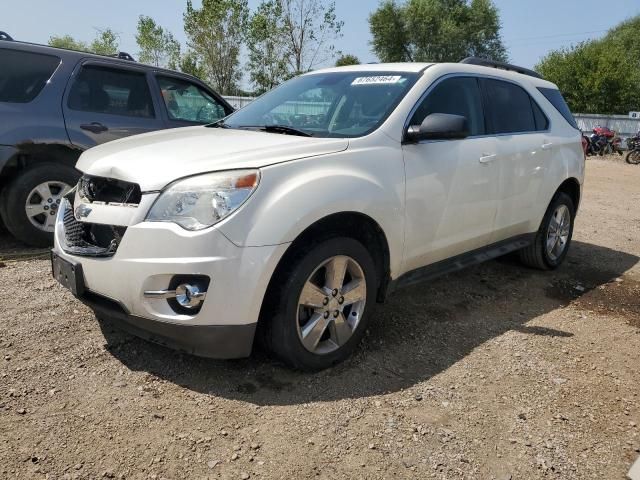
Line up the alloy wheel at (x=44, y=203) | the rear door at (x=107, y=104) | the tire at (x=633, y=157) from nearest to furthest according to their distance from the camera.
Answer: the alloy wheel at (x=44, y=203), the rear door at (x=107, y=104), the tire at (x=633, y=157)

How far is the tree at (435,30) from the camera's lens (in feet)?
149

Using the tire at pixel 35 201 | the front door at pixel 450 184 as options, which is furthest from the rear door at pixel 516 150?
the tire at pixel 35 201

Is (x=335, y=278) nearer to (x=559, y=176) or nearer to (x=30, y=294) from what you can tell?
(x=30, y=294)

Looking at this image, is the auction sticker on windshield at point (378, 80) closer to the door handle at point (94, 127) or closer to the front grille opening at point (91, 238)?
the front grille opening at point (91, 238)

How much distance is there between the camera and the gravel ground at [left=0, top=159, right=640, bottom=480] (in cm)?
231

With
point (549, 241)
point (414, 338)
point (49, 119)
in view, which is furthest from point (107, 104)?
point (549, 241)

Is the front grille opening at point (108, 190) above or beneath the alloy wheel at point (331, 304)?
above

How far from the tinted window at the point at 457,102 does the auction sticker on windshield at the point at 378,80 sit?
26cm

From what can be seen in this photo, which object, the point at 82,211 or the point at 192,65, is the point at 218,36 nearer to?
the point at 192,65

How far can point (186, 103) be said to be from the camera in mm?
6094

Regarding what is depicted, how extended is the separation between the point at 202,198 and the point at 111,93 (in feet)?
11.6

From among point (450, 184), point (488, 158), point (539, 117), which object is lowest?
point (450, 184)

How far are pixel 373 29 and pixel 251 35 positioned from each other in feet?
67.8

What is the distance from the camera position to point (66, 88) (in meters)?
5.05
